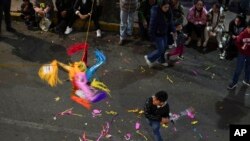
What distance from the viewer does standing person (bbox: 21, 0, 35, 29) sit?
42.5ft

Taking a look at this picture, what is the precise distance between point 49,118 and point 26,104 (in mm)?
674

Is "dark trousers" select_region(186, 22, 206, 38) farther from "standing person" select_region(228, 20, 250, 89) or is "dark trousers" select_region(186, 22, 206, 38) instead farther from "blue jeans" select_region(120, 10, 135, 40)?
"standing person" select_region(228, 20, 250, 89)

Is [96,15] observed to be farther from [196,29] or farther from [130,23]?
[196,29]

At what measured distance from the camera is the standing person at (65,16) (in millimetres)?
12766

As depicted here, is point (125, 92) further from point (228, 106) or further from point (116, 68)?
point (228, 106)

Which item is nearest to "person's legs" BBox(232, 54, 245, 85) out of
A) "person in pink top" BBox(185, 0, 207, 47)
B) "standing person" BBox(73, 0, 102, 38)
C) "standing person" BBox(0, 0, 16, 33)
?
"person in pink top" BBox(185, 0, 207, 47)

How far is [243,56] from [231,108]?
3.72 feet

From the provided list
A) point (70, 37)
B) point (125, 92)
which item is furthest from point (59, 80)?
point (70, 37)

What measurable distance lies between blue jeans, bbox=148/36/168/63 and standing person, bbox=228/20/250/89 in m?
1.64

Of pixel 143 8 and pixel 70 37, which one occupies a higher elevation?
pixel 143 8

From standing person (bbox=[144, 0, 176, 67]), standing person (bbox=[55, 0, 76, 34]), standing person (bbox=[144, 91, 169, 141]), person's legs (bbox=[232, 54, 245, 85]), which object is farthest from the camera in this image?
standing person (bbox=[55, 0, 76, 34])

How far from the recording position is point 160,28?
35.4ft

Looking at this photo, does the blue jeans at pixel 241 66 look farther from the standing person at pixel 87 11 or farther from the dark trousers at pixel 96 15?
the dark trousers at pixel 96 15

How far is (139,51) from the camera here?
12211 millimetres
